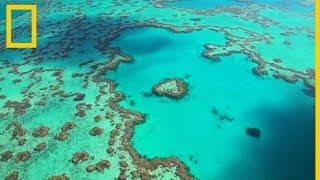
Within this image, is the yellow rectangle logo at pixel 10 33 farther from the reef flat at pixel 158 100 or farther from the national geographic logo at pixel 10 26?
the reef flat at pixel 158 100

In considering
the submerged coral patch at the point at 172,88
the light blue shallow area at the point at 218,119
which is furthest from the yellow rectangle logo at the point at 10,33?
the submerged coral patch at the point at 172,88

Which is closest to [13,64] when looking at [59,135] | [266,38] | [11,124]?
[11,124]

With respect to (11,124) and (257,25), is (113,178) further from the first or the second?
(257,25)

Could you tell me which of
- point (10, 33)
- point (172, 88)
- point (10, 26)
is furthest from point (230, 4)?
point (10, 26)

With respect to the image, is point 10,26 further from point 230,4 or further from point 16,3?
point 230,4

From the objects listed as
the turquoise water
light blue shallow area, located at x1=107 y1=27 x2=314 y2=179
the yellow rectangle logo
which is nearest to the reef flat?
light blue shallow area, located at x1=107 y1=27 x2=314 y2=179

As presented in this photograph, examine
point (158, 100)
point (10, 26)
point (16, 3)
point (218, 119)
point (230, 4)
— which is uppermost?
point (230, 4)
